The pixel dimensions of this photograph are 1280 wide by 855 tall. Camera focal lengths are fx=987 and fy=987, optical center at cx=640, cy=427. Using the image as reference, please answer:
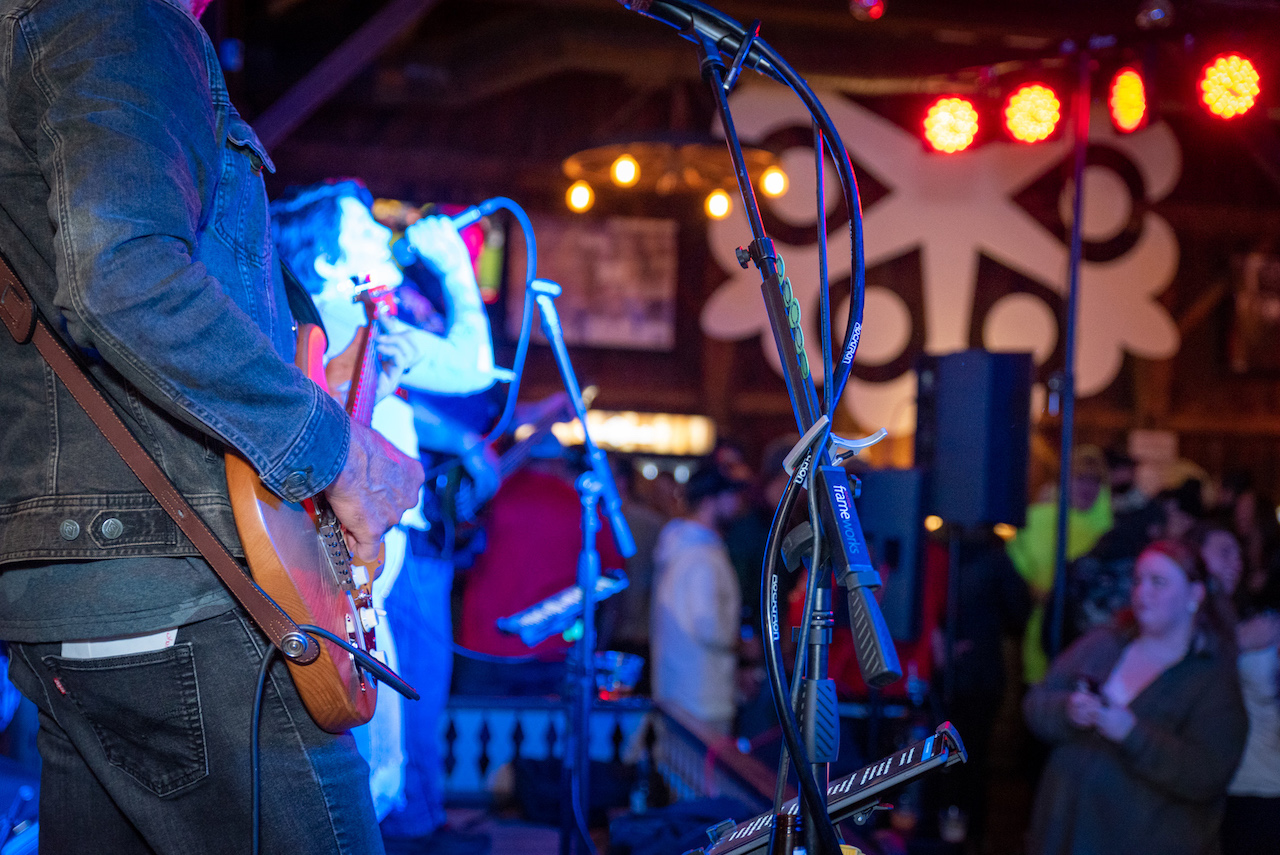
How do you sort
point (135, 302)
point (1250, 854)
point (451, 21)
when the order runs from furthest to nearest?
1. point (451, 21)
2. point (1250, 854)
3. point (135, 302)

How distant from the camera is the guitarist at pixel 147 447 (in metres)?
1.09

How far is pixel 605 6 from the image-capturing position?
25.0ft

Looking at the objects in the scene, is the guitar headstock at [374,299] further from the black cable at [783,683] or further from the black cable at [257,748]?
the black cable at [783,683]

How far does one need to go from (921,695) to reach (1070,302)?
2.15 m

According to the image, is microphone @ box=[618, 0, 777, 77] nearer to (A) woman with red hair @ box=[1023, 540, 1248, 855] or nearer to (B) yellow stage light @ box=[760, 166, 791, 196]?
(A) woman with red hair @ box=[1023, 540, 1248, 855]

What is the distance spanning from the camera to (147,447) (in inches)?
48.2

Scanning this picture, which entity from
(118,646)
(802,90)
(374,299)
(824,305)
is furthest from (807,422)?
(374,299)

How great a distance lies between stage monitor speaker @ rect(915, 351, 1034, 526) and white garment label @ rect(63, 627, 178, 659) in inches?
136

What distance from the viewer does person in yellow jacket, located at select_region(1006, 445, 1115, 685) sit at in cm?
533

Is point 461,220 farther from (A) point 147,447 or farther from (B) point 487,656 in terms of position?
(B) point 487,656

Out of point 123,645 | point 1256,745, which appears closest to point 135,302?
point 123,645

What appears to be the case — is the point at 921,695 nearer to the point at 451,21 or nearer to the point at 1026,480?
the point at 1026,480

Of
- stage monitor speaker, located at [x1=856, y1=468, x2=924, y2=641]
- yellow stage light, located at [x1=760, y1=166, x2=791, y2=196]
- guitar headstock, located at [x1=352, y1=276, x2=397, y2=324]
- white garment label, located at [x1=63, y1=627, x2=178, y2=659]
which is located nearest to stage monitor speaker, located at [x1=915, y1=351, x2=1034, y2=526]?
stage monitor speaker, located at [x1=856, y1=468, x2=924, y2=641]

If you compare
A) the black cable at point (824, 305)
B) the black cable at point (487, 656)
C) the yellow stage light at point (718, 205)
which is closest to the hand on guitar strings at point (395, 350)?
the black cable at point (824, 305)
